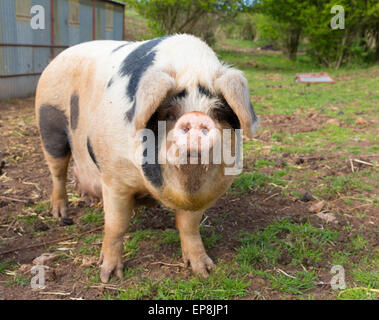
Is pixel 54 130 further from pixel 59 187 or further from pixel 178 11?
pixel 178 11

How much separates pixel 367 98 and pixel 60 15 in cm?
777

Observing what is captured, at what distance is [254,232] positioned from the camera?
3.30 metres

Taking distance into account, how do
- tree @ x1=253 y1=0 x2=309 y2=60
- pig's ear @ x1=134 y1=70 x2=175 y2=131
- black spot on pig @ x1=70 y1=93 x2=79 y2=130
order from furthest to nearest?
tree @ x1=253 y1=0 x2=309 y2=60, black spot on pig @ x1=70 y1=93 x2=79 y2=130, pig's ear @ x1=134 y1=70 x2=175 y2=131

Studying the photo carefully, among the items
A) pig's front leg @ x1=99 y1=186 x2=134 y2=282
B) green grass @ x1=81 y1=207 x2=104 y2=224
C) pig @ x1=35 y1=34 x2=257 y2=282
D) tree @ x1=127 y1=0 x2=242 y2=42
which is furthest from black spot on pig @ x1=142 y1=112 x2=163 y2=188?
tree @ x1=127 y1=0 x2=242 y2=42

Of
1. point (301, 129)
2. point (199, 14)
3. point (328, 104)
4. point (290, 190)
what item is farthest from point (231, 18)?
point (290, 190)

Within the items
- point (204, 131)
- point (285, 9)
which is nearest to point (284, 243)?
point (204, 131)

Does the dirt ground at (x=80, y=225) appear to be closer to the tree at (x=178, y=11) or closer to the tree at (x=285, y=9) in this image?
the tree at (x=285, y=9)

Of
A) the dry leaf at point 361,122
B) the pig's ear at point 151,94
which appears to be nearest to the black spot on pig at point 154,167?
the pig's ear at point 151,94

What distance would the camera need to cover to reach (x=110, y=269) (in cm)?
275

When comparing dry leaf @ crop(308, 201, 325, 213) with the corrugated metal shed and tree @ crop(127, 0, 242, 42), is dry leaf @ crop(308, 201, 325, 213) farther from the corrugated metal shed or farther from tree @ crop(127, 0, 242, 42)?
tree @ crop(127, 0, 242, 42)

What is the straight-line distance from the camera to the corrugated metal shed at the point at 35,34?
8742mm

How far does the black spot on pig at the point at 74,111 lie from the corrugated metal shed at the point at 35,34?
6.47 metres

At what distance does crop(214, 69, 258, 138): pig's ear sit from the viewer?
1888mm

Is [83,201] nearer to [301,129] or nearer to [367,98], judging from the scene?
[301,129]
